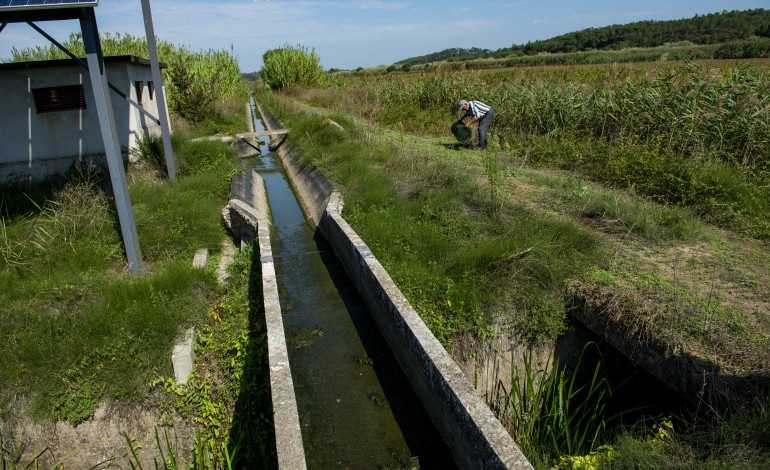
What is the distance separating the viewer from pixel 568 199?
788 cm

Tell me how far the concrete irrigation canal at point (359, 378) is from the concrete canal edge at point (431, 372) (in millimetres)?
10

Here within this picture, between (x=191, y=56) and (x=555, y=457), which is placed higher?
(x=191, y=56)

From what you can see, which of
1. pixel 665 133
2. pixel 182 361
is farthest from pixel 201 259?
pixel 665 133

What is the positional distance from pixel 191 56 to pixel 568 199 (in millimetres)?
22133

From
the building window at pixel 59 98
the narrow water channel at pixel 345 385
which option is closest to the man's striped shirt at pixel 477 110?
the narrow water channel at pixel 345 385

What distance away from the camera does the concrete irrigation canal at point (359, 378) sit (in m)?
3.61

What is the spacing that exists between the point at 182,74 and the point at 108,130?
11376 millimetres

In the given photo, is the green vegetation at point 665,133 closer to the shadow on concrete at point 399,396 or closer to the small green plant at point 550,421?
the small green plant at point 550,421

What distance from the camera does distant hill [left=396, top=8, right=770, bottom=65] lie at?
4253cm

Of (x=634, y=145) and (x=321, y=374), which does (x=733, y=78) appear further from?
(x=321, y=374)

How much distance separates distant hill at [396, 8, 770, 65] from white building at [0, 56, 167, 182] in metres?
44.2

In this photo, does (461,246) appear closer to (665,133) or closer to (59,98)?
(665,133)

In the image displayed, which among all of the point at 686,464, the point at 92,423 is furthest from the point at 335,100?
the point at 686,464

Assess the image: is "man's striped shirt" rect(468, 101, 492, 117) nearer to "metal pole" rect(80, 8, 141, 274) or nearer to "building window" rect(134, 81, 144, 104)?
"building window" rect(134, 81, 144, 104)
